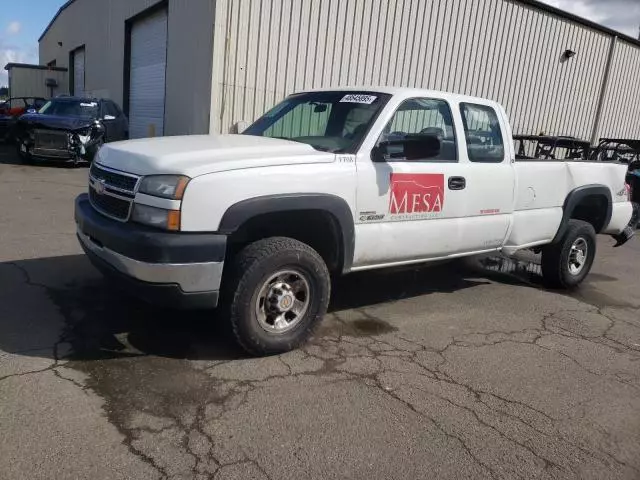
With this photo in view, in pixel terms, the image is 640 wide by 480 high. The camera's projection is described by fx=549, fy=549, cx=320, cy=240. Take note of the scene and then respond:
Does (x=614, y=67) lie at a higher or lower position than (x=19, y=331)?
higher

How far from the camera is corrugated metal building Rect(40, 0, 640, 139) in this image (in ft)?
37.4

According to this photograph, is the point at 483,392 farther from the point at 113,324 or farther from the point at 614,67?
the point at 614,67

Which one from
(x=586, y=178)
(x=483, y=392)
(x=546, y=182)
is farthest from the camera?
(x=586, y=178)

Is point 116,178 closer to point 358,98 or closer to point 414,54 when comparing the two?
point 358,98

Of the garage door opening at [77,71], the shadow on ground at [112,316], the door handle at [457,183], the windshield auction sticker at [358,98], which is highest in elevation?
the garage door opening at [77,71]

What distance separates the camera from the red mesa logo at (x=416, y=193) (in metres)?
4.23

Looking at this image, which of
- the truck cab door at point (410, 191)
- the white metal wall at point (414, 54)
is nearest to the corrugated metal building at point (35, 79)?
the white metal wall at point (414, 54)

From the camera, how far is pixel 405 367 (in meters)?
3.92

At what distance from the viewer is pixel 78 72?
2853 cm

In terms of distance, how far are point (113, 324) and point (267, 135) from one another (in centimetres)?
203

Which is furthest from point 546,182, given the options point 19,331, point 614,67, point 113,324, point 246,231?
point 614,67

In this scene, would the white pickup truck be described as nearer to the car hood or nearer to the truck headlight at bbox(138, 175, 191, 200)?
the truck headlight at bbox(138, 175, 191, 200)

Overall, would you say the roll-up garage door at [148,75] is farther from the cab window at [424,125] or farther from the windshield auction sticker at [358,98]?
the cab window at [424,125]

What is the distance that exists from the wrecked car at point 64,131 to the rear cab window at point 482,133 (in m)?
10.5
